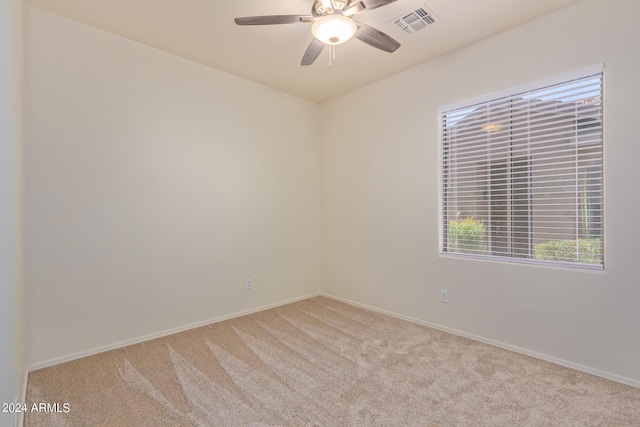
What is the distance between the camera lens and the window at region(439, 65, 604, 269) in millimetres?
2332

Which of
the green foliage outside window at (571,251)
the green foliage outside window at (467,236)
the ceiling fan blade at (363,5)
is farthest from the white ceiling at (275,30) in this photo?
the green foliage outside window at (571,251)

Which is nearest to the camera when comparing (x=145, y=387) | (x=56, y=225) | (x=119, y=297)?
(x=145, y=387)

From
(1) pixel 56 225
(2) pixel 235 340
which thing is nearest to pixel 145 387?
(2) pixel 235 340

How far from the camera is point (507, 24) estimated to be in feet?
8.47

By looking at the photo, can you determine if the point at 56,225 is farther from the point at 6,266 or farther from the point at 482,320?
the point at 482,320

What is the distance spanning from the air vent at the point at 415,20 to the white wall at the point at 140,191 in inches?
73.1

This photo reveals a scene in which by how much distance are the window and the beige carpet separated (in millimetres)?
934

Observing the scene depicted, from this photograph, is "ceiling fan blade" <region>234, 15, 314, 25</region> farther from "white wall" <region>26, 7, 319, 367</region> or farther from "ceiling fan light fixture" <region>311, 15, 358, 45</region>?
"white wall" <region>26, 7, 319, 367</region>

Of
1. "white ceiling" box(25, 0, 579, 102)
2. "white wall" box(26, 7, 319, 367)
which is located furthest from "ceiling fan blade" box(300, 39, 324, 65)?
"white wall" box(26, 7, 319, 367)

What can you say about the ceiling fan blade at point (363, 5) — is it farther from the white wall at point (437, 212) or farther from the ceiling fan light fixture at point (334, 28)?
the white wall at point (437, 212)

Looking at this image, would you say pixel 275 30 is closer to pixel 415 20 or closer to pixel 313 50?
pixel 313 50

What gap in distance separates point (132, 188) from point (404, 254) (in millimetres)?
2855

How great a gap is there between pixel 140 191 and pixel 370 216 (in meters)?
2.52

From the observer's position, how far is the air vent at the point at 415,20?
7.95ft
